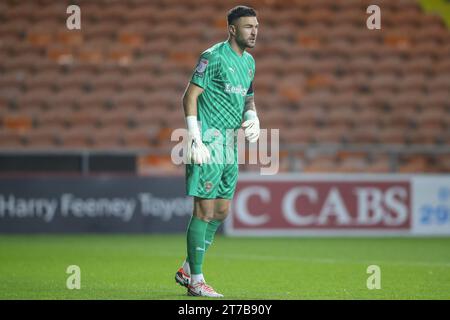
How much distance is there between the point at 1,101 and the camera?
16.8 metres

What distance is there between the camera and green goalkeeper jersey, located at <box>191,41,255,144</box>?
736cm

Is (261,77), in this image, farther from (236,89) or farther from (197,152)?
(197,152)

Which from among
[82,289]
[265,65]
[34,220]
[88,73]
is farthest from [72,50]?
[82,289]

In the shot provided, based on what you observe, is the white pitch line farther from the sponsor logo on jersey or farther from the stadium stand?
the stadium stand

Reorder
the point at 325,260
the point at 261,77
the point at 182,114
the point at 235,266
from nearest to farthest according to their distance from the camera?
1. the point at 235,266
2. the point at 325,260
3. the point at 182,114
4. the point at 261,77

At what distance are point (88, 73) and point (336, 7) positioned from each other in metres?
5.59

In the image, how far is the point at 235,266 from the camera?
10.1m

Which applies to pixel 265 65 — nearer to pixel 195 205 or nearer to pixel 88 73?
pixel 88 73

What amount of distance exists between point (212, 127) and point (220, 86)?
0.33 meters

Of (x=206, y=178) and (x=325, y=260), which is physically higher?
(x=206, y=178)

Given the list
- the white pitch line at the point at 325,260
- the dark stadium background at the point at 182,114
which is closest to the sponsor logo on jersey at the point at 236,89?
the white pitch line at the point at 325,260

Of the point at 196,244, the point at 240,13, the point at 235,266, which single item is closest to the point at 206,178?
the point at 196,244

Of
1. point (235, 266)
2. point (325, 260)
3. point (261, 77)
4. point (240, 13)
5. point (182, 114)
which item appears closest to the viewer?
point (240, 13)

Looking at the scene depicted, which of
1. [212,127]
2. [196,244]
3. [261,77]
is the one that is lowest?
[196,244]
